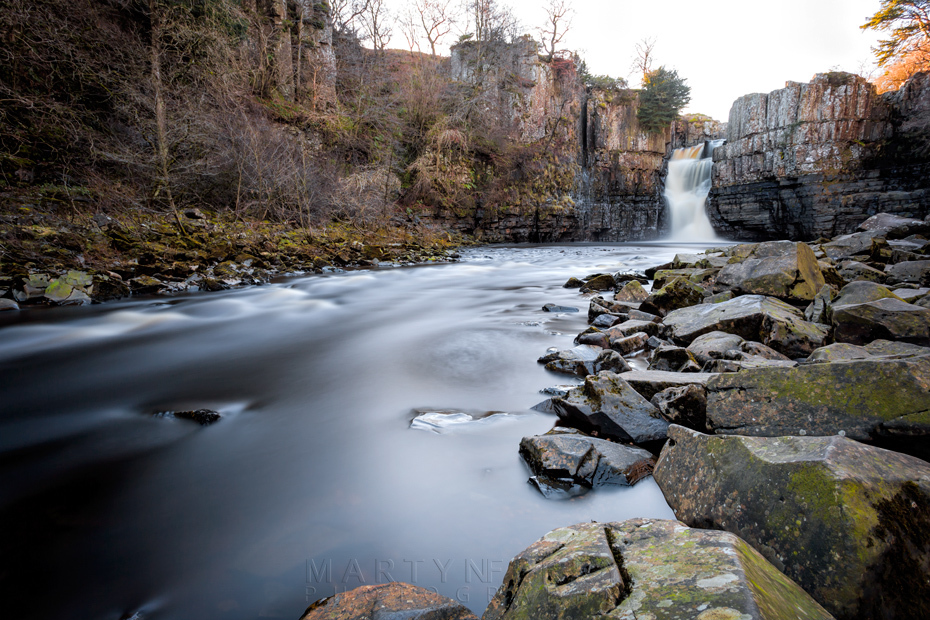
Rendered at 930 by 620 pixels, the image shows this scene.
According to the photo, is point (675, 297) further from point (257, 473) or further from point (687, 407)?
point (257, 473)

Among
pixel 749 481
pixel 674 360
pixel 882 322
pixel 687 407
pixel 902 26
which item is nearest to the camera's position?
pixel 749 481

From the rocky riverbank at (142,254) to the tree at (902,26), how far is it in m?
29.5

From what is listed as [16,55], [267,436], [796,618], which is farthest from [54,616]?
→ [16,55]

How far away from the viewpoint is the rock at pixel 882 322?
3000mm

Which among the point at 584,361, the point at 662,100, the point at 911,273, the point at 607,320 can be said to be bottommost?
the point at 584,361

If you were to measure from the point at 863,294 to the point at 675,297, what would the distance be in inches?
74.2

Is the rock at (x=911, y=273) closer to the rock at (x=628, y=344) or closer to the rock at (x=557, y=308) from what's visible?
the rock at (x=628, y=344)

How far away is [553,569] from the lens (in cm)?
113

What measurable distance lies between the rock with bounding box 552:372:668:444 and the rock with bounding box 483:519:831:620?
3.73 feet

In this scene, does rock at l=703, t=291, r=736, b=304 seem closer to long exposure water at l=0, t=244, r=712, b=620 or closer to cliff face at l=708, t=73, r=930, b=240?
long exposure water at l=0, t=244, r=712, b=620

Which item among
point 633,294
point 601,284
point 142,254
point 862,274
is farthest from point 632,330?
point 142,254

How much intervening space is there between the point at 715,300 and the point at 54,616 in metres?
5.46

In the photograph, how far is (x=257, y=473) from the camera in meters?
2.39

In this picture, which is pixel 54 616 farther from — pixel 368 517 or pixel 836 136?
pixel 836 136
